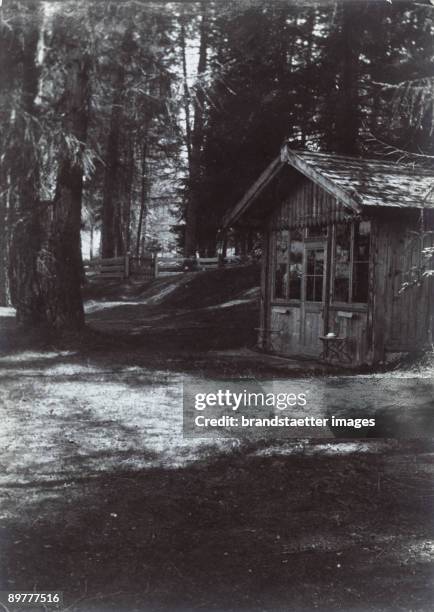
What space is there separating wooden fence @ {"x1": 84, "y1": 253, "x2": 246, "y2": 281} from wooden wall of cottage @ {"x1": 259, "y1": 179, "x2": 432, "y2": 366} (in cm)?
1554

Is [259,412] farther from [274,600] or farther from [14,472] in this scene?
[274,600]

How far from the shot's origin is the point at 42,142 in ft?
24.2

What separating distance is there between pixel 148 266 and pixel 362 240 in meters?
19.3

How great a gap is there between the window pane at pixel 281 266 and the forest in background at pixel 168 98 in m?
2.56

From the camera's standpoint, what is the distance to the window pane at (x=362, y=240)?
11.0 metres

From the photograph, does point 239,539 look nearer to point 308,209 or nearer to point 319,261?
point 319,261

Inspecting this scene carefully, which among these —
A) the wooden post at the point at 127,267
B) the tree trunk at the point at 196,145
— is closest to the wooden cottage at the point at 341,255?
the tree trunk at the point at 196,145

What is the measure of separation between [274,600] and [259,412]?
9.05ft

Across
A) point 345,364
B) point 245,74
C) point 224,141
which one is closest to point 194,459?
point 345,364

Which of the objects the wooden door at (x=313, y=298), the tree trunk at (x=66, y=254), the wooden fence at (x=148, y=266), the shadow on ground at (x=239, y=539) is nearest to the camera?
the shadow on ground at (x=239, y=539)

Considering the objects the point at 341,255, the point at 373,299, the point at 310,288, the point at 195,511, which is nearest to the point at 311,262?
the point at 310,288

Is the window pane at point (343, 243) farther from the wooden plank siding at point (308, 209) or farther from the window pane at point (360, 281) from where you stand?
the window pane at point (360, 281)

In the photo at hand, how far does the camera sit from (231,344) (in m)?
14.6

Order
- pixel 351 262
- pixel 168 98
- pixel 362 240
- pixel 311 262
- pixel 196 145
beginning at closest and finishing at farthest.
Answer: pixel 168 98
pixel 362 240
pixel 351 262
pixel 311 262
pixel 196 145
